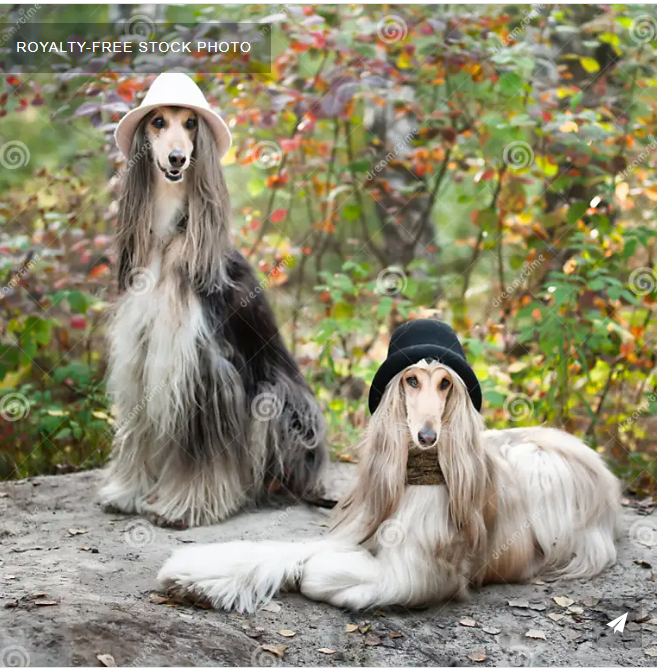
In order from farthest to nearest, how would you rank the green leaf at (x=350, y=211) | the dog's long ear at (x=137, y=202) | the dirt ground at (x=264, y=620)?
the green leaf at (x=350, y=211)
the dog's long ear at (x=137, y=202)
the dirt ground at (x=264, y=620)

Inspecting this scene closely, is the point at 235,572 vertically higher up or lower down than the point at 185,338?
lower down

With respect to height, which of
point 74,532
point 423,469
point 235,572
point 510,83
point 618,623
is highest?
point 510,83

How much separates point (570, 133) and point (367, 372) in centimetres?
225

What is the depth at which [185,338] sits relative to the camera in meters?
4.34

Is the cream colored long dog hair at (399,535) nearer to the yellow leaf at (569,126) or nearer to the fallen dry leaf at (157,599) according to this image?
the fallen dry leaf at (157,599)

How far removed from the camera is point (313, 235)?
8.16 meters

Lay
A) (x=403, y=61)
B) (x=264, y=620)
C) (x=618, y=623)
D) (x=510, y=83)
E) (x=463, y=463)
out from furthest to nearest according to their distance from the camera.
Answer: (x=403, y=61), (x=510, y=83), (x=618, y=623), (x=463, y=463), (x=264, y=620)

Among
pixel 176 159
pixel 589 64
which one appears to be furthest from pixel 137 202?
pixel 589 64

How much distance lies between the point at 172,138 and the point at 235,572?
2.02 m

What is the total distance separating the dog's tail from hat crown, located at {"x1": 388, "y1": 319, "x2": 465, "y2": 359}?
86 centimetres

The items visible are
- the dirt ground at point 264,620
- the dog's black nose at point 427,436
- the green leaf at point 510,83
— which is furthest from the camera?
the green leaf at point 510,83

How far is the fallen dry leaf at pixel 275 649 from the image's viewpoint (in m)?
3.22

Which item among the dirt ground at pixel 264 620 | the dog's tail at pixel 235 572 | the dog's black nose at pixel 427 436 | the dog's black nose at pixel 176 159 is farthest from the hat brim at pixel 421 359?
the dog's black nose at pixel 176 159

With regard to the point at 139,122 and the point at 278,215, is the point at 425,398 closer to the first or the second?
the point at 139,122
